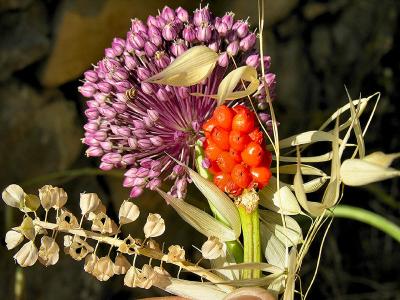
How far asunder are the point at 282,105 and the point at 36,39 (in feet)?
2.24

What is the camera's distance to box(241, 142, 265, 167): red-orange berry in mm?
478

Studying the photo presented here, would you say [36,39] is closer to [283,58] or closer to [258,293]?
[283,58]

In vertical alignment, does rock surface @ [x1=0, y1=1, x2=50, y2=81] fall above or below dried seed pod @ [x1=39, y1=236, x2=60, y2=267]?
above

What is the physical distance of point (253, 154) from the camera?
48 cm

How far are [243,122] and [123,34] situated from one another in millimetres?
845

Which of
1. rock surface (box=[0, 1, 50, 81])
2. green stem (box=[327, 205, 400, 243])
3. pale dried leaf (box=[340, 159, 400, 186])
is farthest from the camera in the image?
rock surface (box=[0, 1, 50, 81])

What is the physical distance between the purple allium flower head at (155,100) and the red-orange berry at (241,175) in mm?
49

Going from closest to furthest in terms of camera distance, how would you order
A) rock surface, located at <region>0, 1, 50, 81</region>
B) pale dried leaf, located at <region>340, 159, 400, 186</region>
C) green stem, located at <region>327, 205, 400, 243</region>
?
pale dried leaf, located at <region>340, 159, 400, 186</region>
green stem, located at <region>327, 205, 400, 243</region>
rock surface, located at <region>0, 1, 50, 81</region>

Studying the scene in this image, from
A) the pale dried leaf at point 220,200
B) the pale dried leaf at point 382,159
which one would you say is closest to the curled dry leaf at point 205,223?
the pale dried leaf at point 220,200

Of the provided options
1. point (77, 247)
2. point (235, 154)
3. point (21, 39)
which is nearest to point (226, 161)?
point (235, 154)

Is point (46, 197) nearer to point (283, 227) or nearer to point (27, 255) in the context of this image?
point (27, 255)

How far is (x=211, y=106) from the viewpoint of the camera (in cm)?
53

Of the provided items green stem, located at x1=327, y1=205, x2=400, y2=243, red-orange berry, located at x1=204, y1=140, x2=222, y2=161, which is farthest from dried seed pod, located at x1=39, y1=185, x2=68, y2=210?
green stem, located at x1=327, y1=205, x2=400, y2=243

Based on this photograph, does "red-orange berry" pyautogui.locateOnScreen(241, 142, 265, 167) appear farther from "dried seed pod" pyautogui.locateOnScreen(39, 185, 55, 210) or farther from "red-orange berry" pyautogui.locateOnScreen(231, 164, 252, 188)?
"dried seed pod" pyautogui.locateOnScreen(39, 185, 55, 210)
